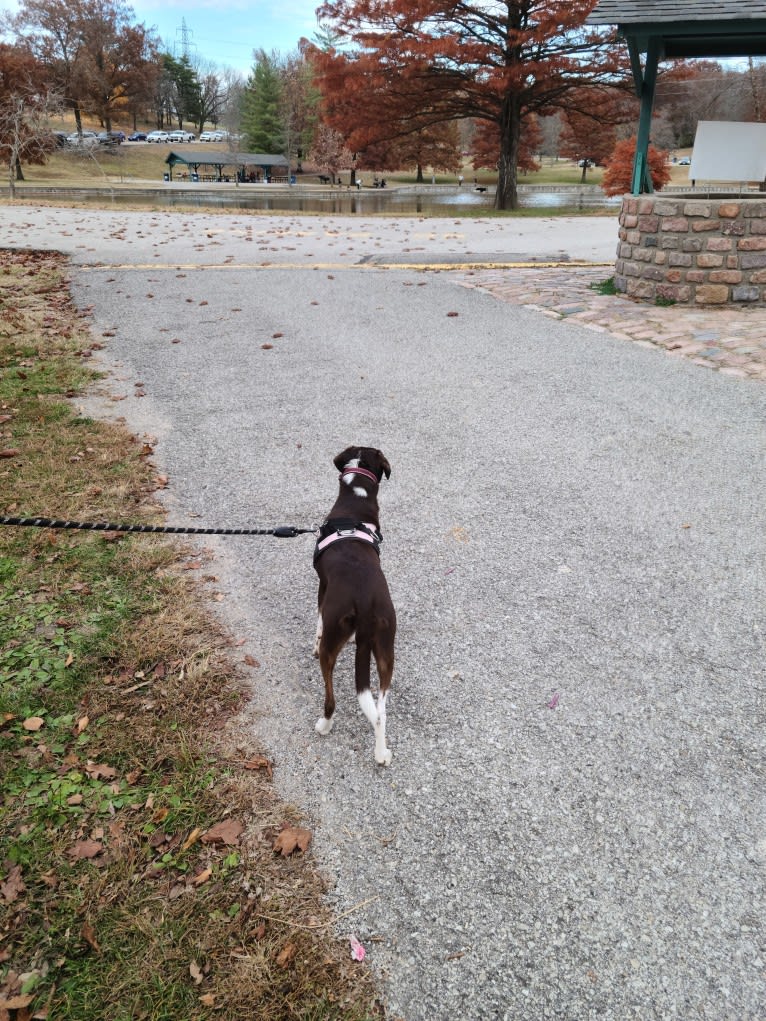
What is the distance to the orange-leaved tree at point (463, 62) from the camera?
2305 cm

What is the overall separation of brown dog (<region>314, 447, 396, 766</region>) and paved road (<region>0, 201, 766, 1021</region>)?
0.26 metres

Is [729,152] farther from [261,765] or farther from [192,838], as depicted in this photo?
[192,838]

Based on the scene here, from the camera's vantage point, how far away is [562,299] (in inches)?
385

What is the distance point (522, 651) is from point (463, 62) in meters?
26.3

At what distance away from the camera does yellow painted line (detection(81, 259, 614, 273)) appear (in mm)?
12328

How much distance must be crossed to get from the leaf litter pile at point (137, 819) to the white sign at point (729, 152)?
9.99 m

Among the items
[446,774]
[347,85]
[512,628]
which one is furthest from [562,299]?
[347,85]

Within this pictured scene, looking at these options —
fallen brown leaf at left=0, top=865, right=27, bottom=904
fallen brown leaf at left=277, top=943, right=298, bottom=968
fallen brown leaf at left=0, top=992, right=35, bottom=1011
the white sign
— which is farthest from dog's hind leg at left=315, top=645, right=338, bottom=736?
the white sign

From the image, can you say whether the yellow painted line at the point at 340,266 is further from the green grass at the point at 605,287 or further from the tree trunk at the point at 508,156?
the tree trunk at the point at 508,156

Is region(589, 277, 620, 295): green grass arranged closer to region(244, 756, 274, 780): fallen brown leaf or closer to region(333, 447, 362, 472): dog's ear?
region(333, 447, 362, 472): dog's ear

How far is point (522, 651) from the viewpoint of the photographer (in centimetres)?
315

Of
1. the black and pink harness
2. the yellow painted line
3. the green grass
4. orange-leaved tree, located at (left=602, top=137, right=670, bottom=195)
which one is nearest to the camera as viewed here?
the black and pink harness

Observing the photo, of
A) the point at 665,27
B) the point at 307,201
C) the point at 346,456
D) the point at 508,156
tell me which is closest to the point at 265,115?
the point at 307,201

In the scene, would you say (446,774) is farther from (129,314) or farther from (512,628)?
(129,314)
